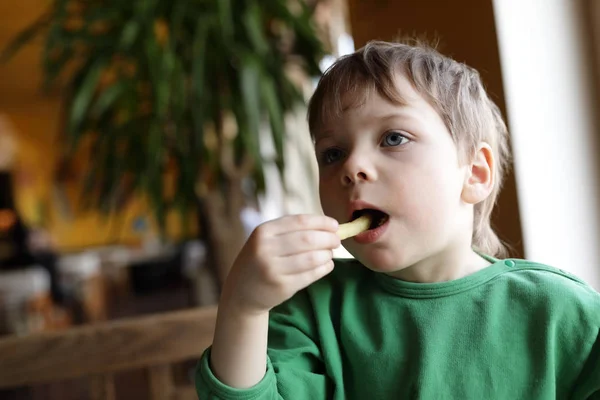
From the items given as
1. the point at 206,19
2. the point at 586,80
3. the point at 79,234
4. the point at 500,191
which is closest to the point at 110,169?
the point at 206,19

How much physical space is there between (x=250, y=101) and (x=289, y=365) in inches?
36.6

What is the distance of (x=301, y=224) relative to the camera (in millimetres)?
526

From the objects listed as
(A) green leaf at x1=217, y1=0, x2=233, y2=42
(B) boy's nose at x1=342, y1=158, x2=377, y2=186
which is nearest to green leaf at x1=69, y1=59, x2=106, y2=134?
(A) green leaf at x1=217, y1=0, x2=233, y2=42

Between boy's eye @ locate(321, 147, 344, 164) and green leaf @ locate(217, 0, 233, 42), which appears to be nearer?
boy's eye @ locate(321, 147, 344, 164)

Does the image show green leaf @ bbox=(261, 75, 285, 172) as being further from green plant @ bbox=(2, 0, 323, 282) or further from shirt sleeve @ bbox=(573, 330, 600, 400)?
shirt sleeve @ bbox=(573, 330, 600, 400)

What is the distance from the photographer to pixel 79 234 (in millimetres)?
10773

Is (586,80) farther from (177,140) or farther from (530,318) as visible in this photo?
(177,140)

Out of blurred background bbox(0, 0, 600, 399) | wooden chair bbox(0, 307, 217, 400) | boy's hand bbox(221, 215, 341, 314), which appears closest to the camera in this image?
boy's hand bbox(221, 215, 341, 314)

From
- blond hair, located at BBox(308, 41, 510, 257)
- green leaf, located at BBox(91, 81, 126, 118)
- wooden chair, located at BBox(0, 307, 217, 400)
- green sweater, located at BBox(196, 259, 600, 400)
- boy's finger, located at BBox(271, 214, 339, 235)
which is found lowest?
wooden chair, located at BBox(0, 307, 217, 400)

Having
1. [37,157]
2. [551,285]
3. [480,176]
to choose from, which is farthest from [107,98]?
[37,157]

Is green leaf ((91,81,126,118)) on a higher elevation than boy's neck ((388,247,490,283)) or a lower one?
higher

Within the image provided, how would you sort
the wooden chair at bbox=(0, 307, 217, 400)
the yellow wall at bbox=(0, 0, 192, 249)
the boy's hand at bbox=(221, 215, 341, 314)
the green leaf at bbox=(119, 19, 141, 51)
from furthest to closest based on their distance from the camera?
the yellow wall at bbox=(0, 0, 192, 249) → the green leaf at bbox=(119, 19, 141, 51) → the wooden chair at bbox=(0, 307, 217, 400) → the boy's hand at bbox=(221, 215, 341, 314)

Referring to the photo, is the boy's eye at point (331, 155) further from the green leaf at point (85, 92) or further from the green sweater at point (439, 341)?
the green leaf at point (85, 92)

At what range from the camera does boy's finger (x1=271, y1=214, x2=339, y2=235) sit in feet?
1.72
